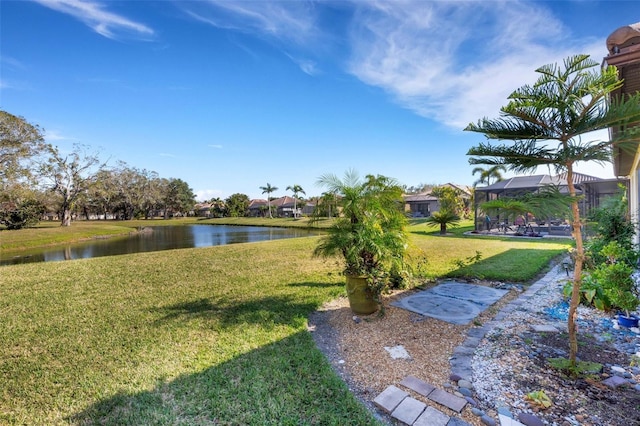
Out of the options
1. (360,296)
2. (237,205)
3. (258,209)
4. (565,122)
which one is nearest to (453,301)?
(360,296)

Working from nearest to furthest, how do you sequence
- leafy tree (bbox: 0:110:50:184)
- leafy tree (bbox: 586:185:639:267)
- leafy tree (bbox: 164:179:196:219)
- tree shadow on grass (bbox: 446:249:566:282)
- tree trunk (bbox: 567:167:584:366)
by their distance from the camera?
1. tree trunk (bbox: 567:167:584:366)
2. leafy tree (bbox: 586:185:639:267)
3. tree shadow on grass (bbox: 446:249:566:282)
4. leafy tree (bbox: 0:110:50:184)
5. leafy tree (bbox: 164:179:196:219)

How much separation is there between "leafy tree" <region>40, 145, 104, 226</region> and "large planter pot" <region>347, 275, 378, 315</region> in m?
38.6

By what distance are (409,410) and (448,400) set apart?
0.37m

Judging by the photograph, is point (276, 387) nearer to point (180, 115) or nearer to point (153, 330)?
point (153, 330)

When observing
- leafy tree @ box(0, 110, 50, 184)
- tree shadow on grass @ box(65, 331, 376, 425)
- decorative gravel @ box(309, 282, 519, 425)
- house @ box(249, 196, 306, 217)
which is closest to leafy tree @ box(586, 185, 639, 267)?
decorative gravel @ box(309, 282, 519, 425)

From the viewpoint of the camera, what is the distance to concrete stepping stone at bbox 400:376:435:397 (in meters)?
2.46

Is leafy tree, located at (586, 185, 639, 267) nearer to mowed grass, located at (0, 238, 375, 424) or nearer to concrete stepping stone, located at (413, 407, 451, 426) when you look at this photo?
mowed grass, located at (0, 238, 375, 424)

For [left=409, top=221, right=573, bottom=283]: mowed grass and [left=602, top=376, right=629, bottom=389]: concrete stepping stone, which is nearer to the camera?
[left=602, top=376, right=629, bottom=389]: concrete stepping stone

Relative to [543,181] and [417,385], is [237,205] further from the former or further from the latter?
[417,385]

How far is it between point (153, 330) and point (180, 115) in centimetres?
1268

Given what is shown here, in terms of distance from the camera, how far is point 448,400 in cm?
232

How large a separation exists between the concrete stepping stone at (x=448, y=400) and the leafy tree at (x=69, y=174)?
40.3m

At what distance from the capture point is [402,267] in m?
4.32

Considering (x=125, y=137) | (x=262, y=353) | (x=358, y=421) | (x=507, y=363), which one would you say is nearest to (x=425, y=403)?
(x=358, y=421)
